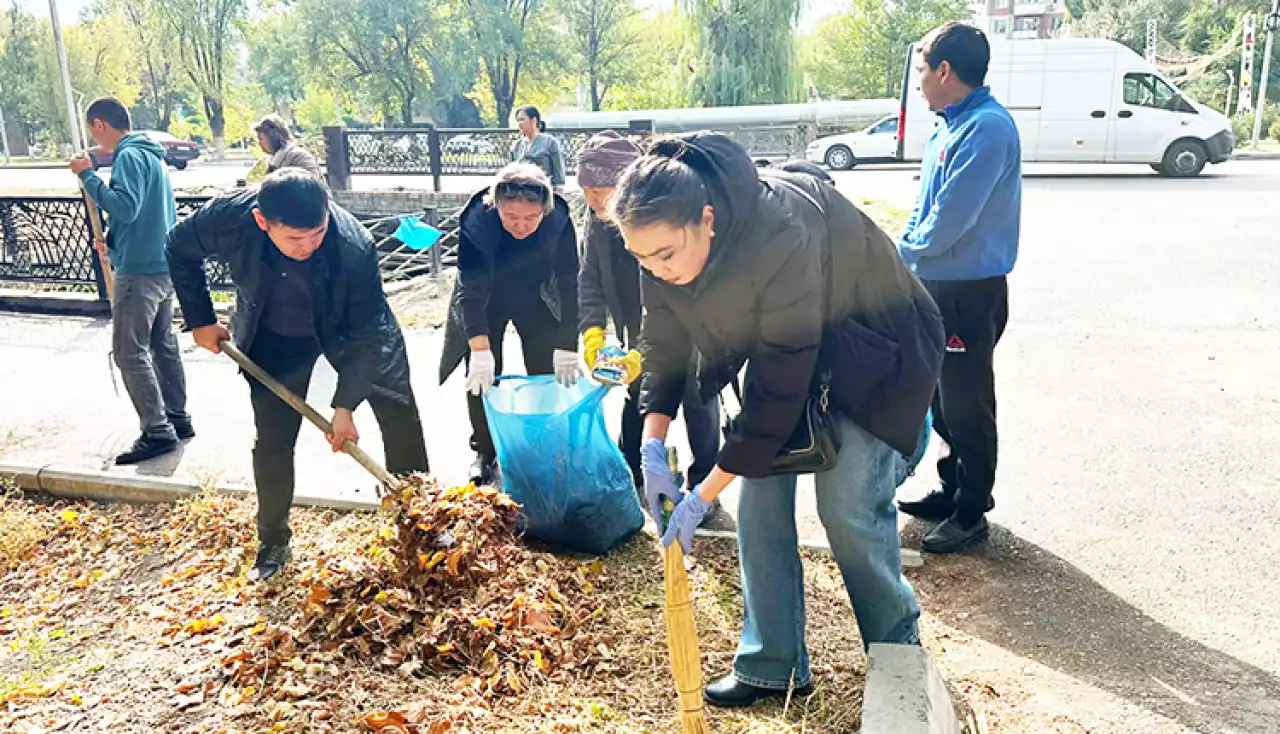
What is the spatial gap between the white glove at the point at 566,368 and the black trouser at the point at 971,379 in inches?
59.3

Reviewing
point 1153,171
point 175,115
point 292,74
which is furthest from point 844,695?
point 175,115

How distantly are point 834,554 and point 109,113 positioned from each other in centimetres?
456

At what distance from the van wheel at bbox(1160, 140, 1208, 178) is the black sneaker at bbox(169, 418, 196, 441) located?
55.2 ft

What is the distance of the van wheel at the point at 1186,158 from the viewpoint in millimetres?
16297

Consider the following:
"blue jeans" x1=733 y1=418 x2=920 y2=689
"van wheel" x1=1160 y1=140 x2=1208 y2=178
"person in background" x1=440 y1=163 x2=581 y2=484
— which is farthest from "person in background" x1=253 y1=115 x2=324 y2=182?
"van wheel" x1=1160 y1=140 x2=1208 y2=178

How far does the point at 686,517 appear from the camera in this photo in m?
2.38

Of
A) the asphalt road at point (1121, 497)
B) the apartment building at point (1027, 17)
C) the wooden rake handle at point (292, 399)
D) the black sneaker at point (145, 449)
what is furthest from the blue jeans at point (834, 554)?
the apartment building at point (1027, 17)

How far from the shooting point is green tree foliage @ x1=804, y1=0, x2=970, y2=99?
32.3 m

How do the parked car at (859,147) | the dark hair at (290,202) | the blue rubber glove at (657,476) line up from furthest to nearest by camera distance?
the parked car at (859,147), the dark hair at (290,202), the blue rubber glove at (657,476)

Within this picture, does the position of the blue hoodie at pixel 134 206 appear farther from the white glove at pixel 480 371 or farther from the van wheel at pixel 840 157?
the van wheel at pixel 840 157

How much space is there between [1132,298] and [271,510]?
708 centimetres

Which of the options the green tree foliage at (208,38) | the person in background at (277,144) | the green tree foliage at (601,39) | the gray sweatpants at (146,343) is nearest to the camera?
the gray sweatpants at (146,343)

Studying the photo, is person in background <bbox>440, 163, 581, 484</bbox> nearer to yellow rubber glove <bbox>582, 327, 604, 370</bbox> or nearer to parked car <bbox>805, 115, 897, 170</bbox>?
yellow rubber glove <bbox>582, 327, 604, 370</bbox>

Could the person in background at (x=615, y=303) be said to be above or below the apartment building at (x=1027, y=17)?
below
